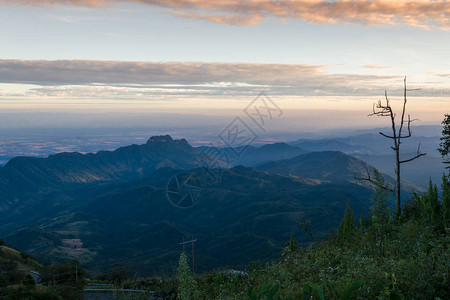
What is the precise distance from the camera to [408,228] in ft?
48.4

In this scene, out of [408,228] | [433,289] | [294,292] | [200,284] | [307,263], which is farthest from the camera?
[200,284]

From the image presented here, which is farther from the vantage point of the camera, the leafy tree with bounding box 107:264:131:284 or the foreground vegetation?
the leafy tree with bounding box 107:264:131:284

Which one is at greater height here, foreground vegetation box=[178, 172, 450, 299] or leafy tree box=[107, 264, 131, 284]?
foreground vegetation box=[178, 172, 450, 299]

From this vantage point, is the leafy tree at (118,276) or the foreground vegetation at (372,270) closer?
the foreground vegetation at (372,270)

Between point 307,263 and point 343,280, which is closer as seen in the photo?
point 343,280

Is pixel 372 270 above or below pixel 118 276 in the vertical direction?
above

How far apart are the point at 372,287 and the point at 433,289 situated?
46.0 inches

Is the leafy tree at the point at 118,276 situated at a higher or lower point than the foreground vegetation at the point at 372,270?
lower

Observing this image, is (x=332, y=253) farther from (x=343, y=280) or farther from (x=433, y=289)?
(x=433, y=289)

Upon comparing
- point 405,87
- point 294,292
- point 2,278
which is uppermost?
point 405,87

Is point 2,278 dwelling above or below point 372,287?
below

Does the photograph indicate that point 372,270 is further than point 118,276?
Result: No

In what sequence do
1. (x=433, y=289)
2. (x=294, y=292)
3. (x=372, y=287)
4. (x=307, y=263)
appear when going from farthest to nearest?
(x=307, y=263), (x=294, y=292), (x=372, y=287), (x=433, y=289)

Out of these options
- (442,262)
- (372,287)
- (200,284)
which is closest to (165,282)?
(200,284)
